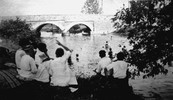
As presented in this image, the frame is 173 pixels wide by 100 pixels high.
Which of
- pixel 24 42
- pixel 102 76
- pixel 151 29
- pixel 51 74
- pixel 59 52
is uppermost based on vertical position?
pixel 151 29

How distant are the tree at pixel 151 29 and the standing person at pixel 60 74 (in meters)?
1.04

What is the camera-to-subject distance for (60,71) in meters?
2.16

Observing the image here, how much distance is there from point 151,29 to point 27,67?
161 cm

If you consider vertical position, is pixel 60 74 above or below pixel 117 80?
above

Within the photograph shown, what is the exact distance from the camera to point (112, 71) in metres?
2.37

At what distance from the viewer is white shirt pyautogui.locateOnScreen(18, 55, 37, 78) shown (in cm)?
198

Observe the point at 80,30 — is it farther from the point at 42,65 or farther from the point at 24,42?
the point at 24,42

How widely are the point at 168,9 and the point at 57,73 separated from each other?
1.44 metres

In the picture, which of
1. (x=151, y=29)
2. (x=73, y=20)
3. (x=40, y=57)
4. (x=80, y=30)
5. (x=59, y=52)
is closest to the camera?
(x=59, y=52)

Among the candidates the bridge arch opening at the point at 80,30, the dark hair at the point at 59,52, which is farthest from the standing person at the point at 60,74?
the bridge arch opening at the point at 80,30

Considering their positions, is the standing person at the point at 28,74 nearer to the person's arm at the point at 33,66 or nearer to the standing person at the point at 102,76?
the person's arm at the point at 33,66

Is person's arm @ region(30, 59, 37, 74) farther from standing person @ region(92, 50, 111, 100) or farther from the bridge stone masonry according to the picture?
the bridge stone masonry

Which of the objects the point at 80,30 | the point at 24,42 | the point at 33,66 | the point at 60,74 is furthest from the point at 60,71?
the point at 80,30

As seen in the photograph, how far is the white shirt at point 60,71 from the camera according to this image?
7.03 feet
